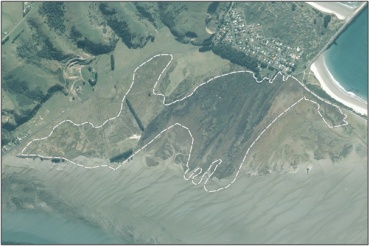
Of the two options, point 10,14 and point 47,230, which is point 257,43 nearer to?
point 10,14

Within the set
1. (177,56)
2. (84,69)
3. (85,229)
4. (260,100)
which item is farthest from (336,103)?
(85,229)

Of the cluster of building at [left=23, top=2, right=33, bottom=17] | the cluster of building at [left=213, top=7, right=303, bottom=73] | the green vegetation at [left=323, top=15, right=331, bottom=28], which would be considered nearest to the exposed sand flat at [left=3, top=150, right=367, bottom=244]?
the cluster of building at [left=213, top=7, right=303, bottom=73]

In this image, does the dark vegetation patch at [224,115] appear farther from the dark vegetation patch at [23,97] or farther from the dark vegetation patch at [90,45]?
the dark vegetation patch at [23,97]

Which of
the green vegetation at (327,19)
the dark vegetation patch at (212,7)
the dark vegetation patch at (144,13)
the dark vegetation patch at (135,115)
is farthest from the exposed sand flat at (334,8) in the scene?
the dark vegetation patch at (135,115)

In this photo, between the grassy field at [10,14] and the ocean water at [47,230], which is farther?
the ocean water at [47,230]

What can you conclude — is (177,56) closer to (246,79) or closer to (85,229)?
(246,79)

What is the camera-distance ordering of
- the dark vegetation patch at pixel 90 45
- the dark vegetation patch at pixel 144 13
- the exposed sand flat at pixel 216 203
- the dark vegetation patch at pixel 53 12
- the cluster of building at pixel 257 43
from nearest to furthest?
the dark vegetation patch at pixel 53 12 → the dark vegetation patch at pixel 90 45 → the dark vegetation patch at pixel 144 13 → the exposed sand flat at pixel 216 203 → the cluster of building at pixel 257 43

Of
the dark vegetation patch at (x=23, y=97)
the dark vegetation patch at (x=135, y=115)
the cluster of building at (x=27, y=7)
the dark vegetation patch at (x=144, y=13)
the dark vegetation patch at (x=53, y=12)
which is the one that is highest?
the cluster of building at (x=27, y=7)

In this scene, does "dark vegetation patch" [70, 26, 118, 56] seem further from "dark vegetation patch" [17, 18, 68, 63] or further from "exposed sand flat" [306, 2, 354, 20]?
"exposed sand flat" [306, 2, 354, 20]
